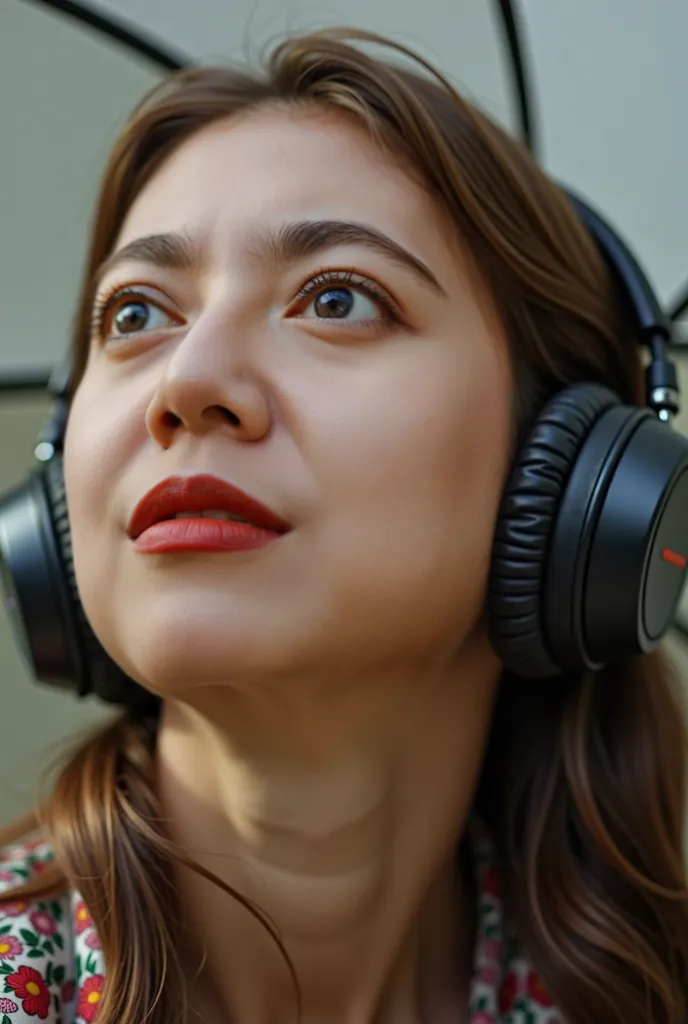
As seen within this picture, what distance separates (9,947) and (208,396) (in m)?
0.49

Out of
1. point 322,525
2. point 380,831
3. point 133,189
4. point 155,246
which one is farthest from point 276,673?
point 133,189

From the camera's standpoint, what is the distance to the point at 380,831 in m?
0.94

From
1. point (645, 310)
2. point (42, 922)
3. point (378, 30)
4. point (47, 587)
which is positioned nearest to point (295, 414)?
point (47, 587)

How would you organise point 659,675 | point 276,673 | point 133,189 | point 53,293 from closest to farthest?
point 276,673
point 133,189
point 659,675
point 53,293

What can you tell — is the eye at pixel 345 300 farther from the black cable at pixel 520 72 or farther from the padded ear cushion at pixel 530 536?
the black cable at pixel 520 72

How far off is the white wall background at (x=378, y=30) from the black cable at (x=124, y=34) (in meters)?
0.01

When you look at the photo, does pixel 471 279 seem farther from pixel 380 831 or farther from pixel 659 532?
pixel 380 831

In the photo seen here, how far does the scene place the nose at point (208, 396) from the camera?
771 millimetres

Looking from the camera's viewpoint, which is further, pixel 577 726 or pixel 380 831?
pixel 577 726

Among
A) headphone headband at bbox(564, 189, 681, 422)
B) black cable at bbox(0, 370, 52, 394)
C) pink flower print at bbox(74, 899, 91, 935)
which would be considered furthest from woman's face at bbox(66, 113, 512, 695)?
black cable at bbox(0, 370, 52, 394)

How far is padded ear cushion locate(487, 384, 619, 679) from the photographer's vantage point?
86 cm

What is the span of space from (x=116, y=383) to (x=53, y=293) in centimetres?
47

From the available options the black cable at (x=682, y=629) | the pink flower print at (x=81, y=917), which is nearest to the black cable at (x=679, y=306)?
the black cable at (x=682, y=629)

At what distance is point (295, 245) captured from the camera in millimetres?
860
